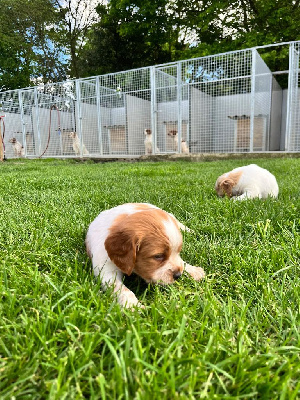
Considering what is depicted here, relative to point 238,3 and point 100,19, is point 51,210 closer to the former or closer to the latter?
point 238,3

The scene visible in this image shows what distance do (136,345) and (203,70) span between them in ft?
39.4

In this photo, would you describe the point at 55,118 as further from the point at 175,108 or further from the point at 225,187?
the point at 225,187

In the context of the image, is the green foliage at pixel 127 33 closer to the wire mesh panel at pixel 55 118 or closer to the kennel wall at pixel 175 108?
the kennel wall at pixel 175 108

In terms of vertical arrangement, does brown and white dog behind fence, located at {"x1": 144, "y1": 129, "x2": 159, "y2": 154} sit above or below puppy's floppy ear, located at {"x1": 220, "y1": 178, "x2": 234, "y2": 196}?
above

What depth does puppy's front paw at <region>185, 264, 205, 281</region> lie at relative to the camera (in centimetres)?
Answer: 161

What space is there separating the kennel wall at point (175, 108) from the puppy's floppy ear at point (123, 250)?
33.6 feet

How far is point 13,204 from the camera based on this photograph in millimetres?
3312

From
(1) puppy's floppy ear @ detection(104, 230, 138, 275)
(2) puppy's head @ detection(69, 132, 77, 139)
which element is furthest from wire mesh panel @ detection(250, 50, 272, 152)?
(1) puppy's floppy ear @ detection(104, 230, 138, 275)

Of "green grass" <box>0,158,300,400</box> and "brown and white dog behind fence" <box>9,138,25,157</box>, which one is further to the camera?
"brown and white dog behind fence" <box>9,138,25,157</box>

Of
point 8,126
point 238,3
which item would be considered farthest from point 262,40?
point 8,126

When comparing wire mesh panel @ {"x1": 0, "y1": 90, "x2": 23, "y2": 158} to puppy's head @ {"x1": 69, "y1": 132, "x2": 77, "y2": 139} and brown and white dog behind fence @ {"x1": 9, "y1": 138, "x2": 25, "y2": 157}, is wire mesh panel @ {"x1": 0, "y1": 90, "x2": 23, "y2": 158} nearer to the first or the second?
brown and white dog behind fence @ {"x1": 9, "y1": 138, "x2": 25, "y2": 157}

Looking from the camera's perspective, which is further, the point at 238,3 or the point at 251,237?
the point at 238,3

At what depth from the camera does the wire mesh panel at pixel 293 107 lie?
10.0 metres

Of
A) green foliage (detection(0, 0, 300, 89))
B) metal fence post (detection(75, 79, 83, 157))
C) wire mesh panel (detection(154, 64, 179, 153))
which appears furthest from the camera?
green foliage (detection(0, 0, 300, 89))
